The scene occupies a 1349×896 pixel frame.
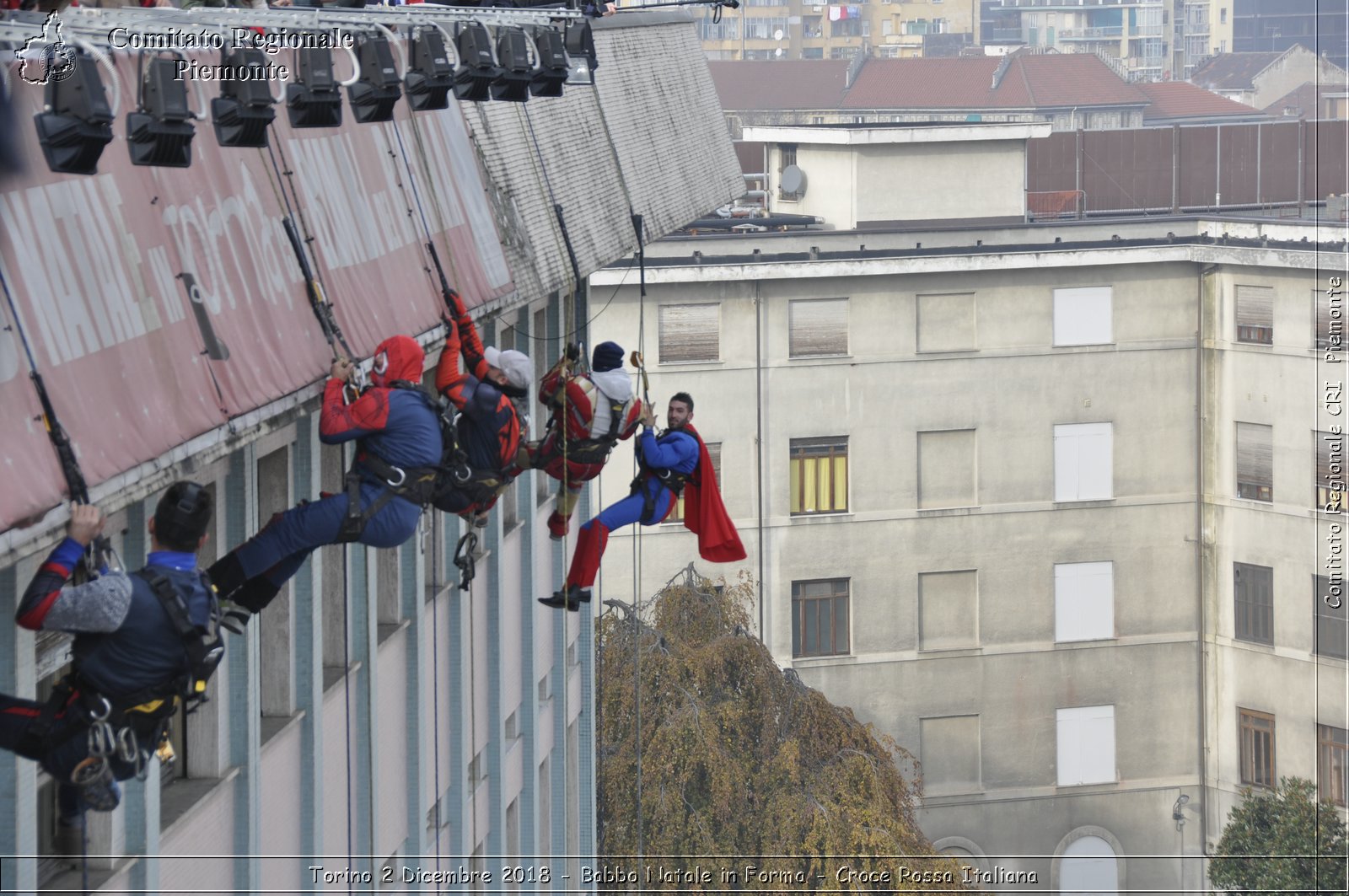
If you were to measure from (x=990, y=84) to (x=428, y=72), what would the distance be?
102242mm

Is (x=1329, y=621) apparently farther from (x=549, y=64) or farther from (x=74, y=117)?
(x=74, y=117)

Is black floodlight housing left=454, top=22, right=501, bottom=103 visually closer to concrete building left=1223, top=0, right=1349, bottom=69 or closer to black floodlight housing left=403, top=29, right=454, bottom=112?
black floodlight housing left=403, top=29, right=454, bottom=112

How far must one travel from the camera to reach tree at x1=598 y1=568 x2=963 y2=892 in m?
30.5

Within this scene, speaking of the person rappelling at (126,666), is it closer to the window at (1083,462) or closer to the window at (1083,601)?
the window at (1083,462)

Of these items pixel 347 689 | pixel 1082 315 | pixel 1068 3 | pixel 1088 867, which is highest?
pixel 1068 3

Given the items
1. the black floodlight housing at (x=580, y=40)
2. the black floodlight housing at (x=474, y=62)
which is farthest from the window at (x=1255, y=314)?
the black floodlight housing at (x=474, y=62)

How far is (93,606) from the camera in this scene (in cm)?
765

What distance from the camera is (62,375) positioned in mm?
8719

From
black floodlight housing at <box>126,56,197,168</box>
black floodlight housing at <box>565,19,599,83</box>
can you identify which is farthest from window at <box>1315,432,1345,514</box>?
black floodlight housing at <box>126,56,197,168</box>

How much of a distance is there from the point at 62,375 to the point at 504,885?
12.7m

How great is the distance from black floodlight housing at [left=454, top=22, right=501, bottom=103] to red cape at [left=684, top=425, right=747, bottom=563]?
3.22 m

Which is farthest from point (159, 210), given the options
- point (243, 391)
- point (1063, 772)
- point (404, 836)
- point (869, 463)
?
point (1063, 772)

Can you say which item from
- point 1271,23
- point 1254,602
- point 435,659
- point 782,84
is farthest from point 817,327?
point 1271,23

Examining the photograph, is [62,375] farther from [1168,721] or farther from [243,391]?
[1168,721]
